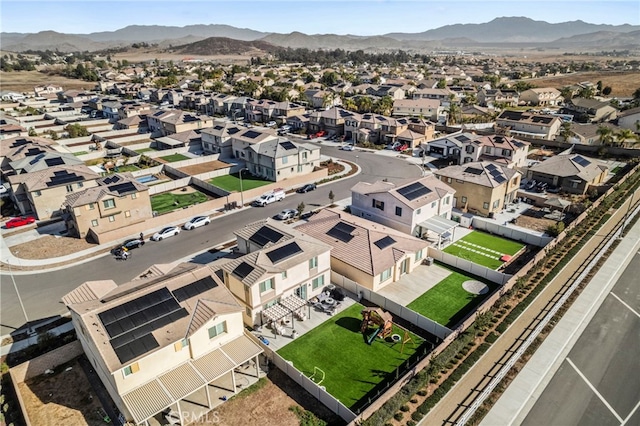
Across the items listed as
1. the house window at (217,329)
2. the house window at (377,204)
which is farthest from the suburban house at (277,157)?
the house window at (217,329)

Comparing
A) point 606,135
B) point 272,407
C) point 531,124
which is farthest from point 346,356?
point 531,124

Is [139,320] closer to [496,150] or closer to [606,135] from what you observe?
[496,150]

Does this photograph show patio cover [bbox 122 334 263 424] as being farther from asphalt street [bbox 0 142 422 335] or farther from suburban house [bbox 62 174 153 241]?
suburban house [bbox 62 174 153 241]

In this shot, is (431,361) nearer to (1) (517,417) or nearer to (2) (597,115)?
(1) (517,417)

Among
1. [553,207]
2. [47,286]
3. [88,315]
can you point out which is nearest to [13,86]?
[47,286]

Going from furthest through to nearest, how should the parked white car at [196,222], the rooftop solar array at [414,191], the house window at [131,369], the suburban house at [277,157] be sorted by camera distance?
the suburban house at [277,157] → the parked white car at [196,222] → the rooftop solar array at [414,191] → the house window at [131,369]

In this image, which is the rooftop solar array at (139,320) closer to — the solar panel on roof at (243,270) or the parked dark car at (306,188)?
the solar panel on roof at (243,270)

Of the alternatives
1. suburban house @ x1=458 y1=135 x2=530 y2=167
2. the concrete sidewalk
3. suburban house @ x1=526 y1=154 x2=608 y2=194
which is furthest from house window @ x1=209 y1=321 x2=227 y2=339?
suburban house @ x1=458 y1=135 x2=530 y2=167
